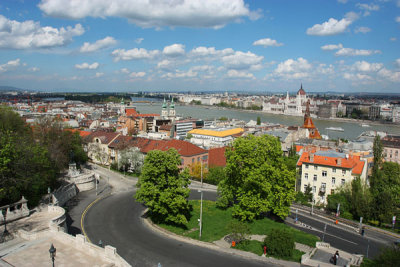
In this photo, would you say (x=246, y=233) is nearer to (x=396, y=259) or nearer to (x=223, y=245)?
(x=223, y=245)

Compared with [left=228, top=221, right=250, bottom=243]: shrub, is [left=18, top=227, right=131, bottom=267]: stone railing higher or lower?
higher

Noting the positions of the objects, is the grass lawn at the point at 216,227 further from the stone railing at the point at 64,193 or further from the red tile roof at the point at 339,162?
the red tile roof at the point at 339,162

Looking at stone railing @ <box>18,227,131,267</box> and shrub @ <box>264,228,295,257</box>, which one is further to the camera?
shrub @ <box>264,228,295,257</box>

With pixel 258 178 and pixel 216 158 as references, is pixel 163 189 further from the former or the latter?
pixel 216 158

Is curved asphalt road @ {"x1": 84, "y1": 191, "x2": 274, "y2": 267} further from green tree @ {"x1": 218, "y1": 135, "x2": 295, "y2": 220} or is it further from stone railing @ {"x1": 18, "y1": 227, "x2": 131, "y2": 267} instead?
green tree @ {"x1": 218, "y1": 135, "x2": 295, "y2": 220}

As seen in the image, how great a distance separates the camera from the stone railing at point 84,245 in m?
12.8

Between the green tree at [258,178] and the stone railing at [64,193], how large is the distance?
498 inches

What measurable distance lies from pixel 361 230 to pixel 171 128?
186 feet

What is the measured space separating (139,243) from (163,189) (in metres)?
4.05

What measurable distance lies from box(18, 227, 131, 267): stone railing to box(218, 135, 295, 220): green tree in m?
11.2

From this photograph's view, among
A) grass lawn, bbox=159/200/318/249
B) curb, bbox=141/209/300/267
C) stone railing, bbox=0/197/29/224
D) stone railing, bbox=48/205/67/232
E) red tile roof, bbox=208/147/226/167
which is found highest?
stone railing, bbox=0/197/29/224

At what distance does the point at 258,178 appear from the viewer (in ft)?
71.8

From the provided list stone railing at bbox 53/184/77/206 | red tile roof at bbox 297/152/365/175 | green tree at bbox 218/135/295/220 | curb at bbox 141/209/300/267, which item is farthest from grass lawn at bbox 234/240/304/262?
red tile roof at bbox 297/152/365/175

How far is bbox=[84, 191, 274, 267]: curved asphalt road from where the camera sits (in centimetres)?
1620
